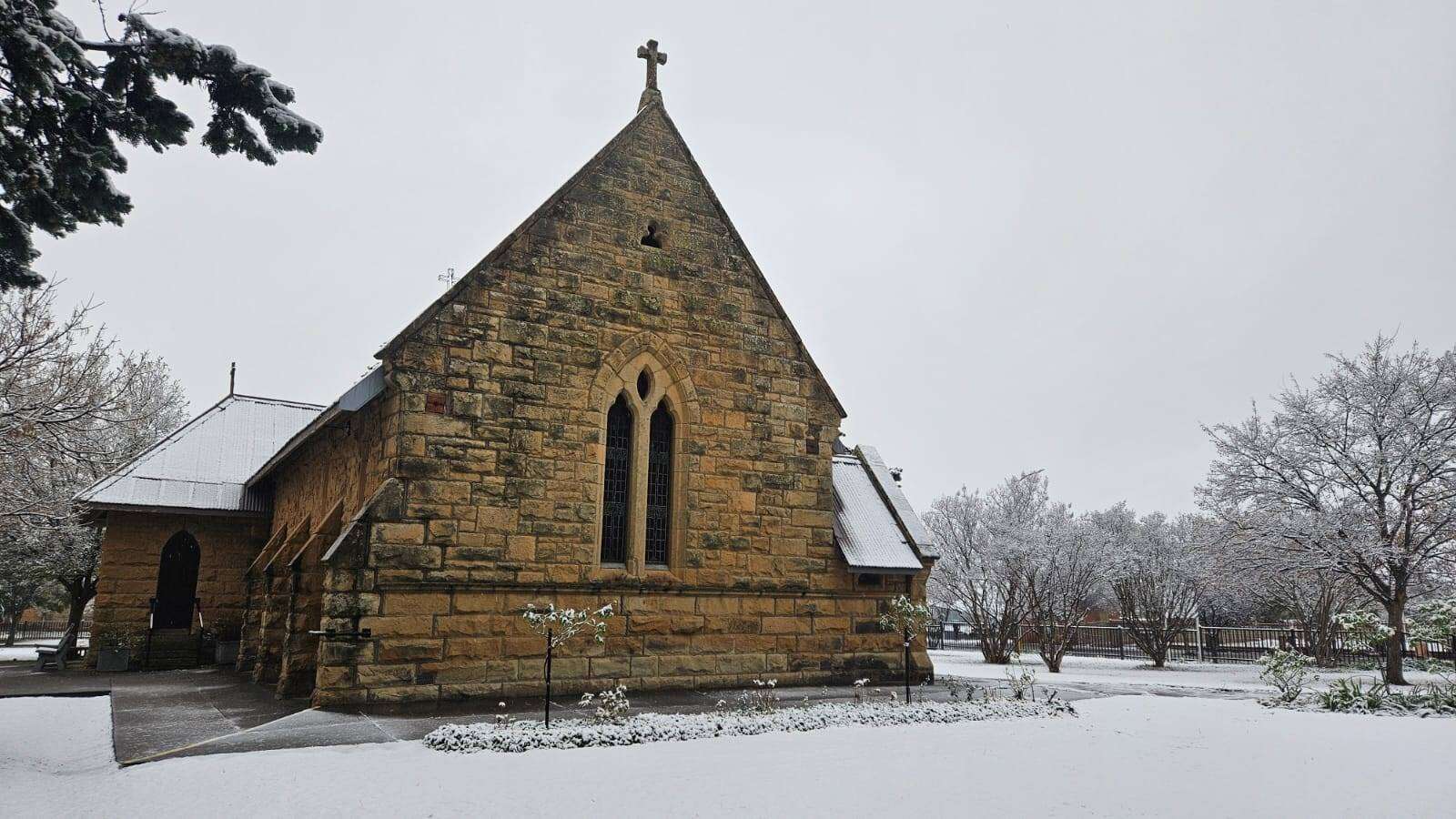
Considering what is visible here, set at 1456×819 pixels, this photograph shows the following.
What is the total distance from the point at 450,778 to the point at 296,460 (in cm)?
1196

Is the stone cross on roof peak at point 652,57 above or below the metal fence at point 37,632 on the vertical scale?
above

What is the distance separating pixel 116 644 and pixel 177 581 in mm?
1659

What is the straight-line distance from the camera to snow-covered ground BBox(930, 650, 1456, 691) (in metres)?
20.0

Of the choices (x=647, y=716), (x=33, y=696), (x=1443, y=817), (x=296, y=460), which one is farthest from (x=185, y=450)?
(x=1443, y=817)

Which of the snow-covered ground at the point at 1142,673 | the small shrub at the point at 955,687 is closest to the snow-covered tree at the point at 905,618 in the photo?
the small shrub at the point at 955,687

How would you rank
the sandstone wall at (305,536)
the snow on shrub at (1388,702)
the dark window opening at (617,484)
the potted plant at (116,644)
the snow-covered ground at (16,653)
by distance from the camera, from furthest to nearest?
the snow-covered ground at (16,653), the potted plant at (116,644), the snow on shrub at (1388,702), the dark window opening at (617,484), the sandstone wall at (305,536)

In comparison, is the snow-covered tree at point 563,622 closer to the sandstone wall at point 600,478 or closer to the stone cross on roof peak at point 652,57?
the sandstone wall at point 600,478

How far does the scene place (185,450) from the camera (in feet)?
66.6

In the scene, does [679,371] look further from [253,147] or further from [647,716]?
[253,147]

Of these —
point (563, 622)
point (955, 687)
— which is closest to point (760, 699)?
point (563, 622)

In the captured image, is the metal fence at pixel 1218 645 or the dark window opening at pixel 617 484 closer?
the dark window opening at pixel 617 484

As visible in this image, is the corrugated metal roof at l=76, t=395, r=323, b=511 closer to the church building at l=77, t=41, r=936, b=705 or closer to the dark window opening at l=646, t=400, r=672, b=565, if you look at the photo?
the church building at l=77, t=41, r=936, b=705

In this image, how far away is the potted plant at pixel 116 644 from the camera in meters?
17.5

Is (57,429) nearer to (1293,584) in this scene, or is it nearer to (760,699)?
(760,699)
